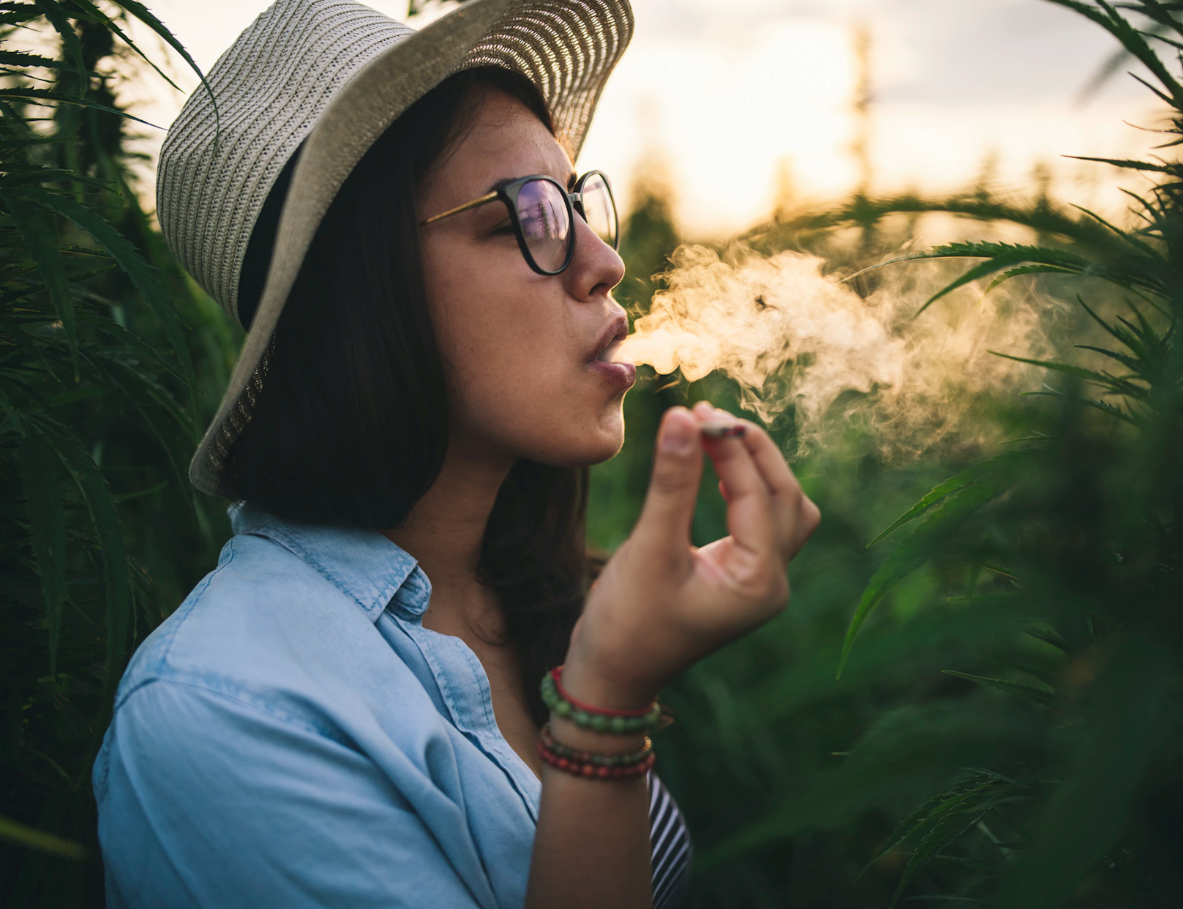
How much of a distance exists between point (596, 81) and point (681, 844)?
1985 mm

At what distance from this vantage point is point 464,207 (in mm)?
1360

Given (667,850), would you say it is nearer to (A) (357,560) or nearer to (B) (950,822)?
(B) (950,822)

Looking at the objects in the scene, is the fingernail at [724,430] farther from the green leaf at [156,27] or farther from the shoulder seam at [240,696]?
the green leaf at [156,27]

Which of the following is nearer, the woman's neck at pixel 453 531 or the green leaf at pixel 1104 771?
the green leaf at pixel 1104 771

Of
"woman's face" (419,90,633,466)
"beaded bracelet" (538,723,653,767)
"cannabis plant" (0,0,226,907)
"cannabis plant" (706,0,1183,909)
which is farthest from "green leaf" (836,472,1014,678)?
"cannabis plant" (0,0,226,907)

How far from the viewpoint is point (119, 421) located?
1814mm

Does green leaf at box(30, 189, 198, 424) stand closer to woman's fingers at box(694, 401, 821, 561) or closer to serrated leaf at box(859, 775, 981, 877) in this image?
woman's fingers at box(694, 401, 821, 561)

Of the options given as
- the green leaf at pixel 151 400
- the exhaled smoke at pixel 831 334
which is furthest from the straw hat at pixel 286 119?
the exhaled smoke at pixel 831 334

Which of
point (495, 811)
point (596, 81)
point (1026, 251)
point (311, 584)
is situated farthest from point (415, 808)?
point (596, 81)

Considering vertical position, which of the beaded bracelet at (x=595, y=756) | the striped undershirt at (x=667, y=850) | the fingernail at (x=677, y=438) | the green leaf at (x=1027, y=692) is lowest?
the striped undershirt at (x=667, y=850)

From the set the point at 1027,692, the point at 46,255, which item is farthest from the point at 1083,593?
the point at 46,255

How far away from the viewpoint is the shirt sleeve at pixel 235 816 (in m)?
0.94

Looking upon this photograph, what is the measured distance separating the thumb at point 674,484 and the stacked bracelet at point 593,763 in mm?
325

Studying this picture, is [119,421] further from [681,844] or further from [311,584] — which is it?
[681,844]
